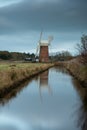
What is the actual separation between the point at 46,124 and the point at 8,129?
5.52ft

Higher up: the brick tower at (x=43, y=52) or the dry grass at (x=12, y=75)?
the brick tower at (x=43, y=52)

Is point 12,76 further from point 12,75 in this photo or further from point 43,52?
point 43,52

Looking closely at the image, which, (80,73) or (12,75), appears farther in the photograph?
(80,73)

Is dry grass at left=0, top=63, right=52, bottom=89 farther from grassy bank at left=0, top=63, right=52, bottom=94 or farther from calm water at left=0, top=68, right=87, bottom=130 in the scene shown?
calm water at left=0, top=68, right=87, bottom=130

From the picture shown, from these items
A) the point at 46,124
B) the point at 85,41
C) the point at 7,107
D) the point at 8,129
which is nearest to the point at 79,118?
the point at 46,124

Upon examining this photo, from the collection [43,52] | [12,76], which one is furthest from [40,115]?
[43,52]

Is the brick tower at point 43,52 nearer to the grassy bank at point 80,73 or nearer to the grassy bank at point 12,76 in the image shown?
the grassy bank at point 80,73

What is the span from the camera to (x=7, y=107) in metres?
18.4

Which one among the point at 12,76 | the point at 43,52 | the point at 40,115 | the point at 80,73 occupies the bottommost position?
the point at 40,115

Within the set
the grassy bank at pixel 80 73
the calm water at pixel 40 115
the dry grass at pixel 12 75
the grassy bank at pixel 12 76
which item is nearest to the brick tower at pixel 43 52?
the grassy bank at pixel 80 73

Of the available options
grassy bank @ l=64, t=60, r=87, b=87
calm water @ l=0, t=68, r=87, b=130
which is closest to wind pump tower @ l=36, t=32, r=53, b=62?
grassy bank @ l=64, t=60, r=87, b=87

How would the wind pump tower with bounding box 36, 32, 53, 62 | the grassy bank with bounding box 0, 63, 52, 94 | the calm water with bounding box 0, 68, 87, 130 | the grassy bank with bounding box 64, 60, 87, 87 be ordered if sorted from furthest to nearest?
1. the wind pump tower with bounding box 36, 32, 53, 62
2. the grassy bank with bounding box 64, 60, 87, 87
3. the grassy bank with bounding box 0, 63, 52, 94
4. the calm water with bounding box 0, 68, 87, 130

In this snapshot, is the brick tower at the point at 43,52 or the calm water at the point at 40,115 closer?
the calm water at the point at 40,115

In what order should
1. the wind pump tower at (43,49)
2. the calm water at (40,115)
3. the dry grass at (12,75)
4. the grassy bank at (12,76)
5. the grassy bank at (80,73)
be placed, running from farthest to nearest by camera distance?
the wind pump tower at (43,49)
the grassy bank at (80,73)
the dry grass at (12,75)
the grassy bank at (12,76)
the calm water at (40,115)
